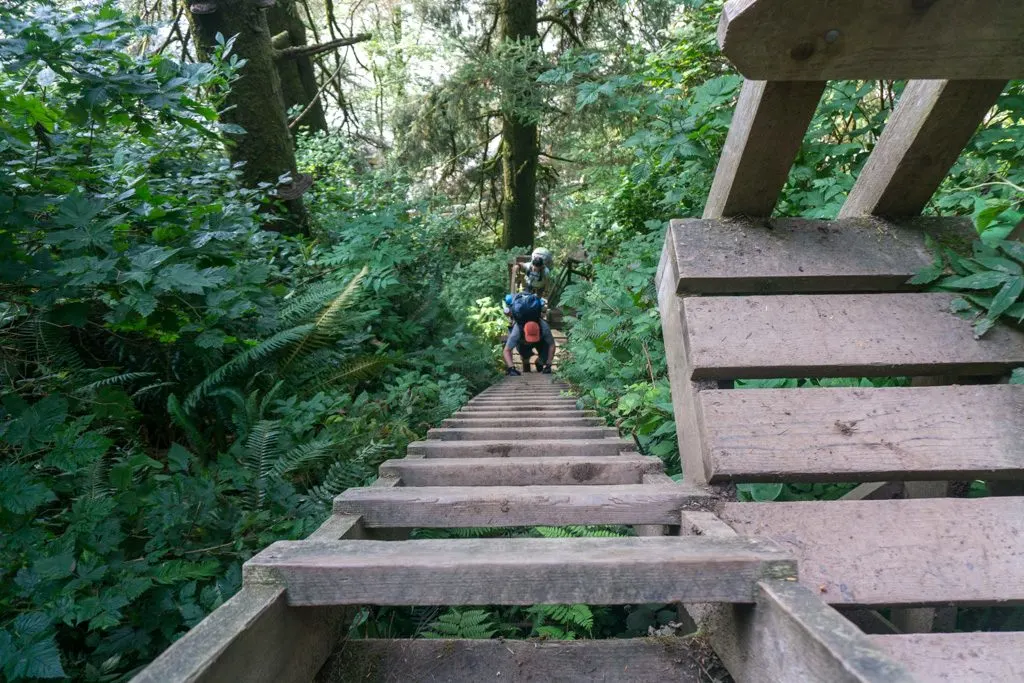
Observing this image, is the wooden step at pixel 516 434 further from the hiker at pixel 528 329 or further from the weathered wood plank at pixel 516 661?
the hiker at pixel 528 329

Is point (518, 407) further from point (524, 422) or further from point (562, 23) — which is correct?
point (562, 23)

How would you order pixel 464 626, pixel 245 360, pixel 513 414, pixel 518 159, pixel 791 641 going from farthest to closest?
pixel 518 159, pixel 513 414, pixel 245 360, pixel 464 626, pixel 791 641

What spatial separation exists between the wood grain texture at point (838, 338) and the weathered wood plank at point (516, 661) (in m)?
0.90

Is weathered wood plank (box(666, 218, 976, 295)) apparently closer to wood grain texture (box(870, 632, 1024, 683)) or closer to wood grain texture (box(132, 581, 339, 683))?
wood grain texture (box(870, 632, 1024, 683))

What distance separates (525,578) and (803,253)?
1.71 metres

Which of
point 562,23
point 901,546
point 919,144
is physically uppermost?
point 562,23

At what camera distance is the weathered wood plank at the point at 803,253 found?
2.03 meters

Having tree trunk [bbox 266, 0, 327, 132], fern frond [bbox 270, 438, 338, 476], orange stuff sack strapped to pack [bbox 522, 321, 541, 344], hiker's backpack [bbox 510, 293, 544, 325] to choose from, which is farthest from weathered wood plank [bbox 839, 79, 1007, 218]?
tree trunk [bbox 266, 0, 327, 132]

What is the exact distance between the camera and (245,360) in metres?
3.70

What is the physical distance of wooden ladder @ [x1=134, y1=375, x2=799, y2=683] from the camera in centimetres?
102

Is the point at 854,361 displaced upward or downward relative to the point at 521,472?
upward

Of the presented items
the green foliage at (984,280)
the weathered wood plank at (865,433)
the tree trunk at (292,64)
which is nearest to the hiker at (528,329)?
the tree trunk at (292,64)

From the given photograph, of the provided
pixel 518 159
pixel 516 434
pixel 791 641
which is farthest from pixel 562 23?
pixel 791 641

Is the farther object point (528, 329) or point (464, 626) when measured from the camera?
point (528, 329)
